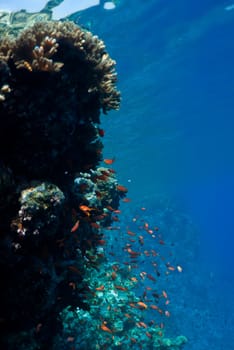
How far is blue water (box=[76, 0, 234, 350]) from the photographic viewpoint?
2303cm

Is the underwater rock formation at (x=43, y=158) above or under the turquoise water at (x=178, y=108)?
under

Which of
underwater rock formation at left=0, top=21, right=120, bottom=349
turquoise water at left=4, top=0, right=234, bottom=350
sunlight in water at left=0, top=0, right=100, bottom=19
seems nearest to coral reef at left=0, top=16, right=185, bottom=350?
underwater rock formation at left=0, top=21, right=120, bottom=349

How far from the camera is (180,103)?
38656mm

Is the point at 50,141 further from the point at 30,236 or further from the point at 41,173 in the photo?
the point at 30,236

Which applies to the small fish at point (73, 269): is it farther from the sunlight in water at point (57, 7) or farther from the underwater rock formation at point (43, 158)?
the sunlight in water at point (57, 7)

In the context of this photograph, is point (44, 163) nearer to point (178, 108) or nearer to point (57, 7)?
point (57, 7)

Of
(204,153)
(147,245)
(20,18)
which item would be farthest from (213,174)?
(20,18)

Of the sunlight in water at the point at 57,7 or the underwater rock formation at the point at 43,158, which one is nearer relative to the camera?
the underwater rock formation at the point at 43,158

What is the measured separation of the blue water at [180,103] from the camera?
75.6 feet

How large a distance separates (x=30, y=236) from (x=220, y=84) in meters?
35.0

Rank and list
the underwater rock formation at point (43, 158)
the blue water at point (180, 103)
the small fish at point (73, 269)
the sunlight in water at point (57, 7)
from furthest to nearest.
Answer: the blue water at point (180, 103)
the sunlight in water at point (57, 7)
the small fish at point (73, 269)
the underwater rock formation at point (43, 158)

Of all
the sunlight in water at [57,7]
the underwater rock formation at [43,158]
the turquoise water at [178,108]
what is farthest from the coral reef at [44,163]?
the turquoise water at [178,108]

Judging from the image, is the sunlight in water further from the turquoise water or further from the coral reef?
the coral reef

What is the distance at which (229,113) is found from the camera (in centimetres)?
4625
